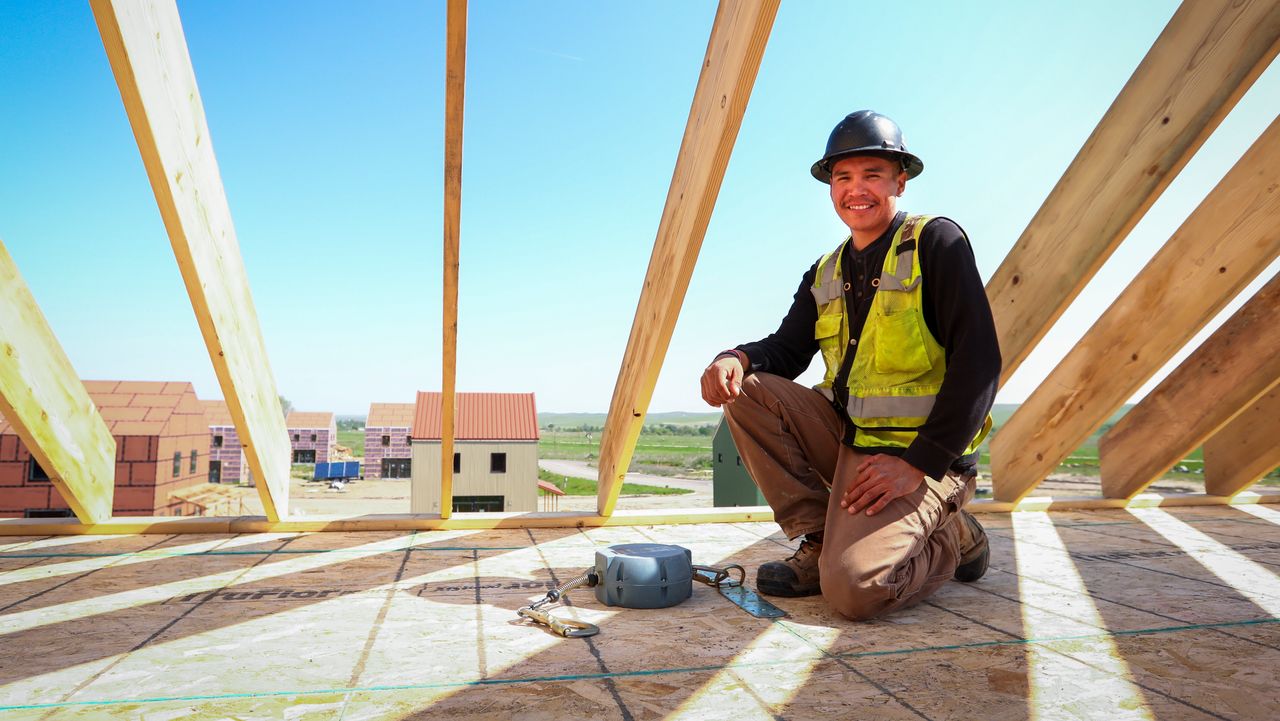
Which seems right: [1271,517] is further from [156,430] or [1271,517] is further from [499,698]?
[156,430]

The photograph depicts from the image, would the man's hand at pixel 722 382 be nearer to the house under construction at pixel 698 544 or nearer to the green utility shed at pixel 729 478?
the house under construction at pixel 698 544

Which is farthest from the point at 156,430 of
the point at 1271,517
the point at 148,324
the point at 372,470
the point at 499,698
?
the point at 372,470

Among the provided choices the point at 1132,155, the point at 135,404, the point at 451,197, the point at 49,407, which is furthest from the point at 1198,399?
the point at 135,404

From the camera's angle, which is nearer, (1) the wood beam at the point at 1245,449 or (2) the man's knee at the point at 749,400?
(2) the man's knee at the point at 749,400

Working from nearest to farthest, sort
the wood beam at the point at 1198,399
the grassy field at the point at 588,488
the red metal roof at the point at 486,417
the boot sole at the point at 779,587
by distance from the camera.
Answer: the boot sole at the point at 779,587, the wood beam at the point at 1198,399, the red metal roof at the point at 486,417, the grassy field at the point at 588,488

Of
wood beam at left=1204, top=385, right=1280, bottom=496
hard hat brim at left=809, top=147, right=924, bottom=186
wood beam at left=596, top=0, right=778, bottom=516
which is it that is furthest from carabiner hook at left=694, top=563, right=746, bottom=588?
wood beam at left=1204, top=385, right=1280, bottom=496

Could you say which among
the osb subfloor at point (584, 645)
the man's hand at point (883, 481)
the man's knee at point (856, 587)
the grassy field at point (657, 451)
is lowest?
the grassy field at point (657, 451)

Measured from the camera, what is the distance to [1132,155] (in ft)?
7.59

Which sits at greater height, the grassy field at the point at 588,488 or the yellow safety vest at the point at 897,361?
the yellow safety vest at the point at 897,361

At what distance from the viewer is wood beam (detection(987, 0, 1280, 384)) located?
206 cm

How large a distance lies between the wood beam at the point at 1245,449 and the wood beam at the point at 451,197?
4.10 metres

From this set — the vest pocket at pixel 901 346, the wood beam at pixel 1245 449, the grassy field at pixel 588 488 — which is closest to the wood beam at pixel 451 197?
the vest pocket at pixel 901 346

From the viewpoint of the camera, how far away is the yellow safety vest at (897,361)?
1899 millimetres

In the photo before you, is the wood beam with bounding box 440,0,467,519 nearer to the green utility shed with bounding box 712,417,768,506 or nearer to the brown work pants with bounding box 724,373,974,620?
the brown work pants with bounding box 724,373,974,620
